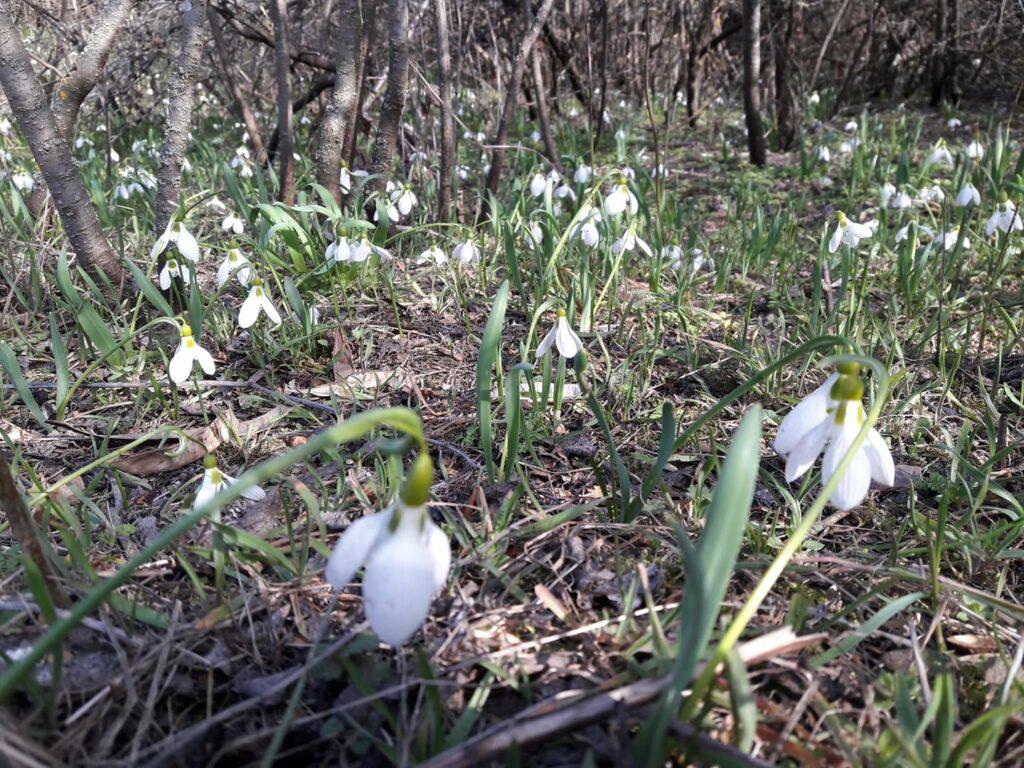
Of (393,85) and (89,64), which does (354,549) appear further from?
(393,85)

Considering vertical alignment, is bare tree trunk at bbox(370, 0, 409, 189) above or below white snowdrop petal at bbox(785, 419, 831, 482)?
above

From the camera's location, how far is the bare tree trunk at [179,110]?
2.64 meters

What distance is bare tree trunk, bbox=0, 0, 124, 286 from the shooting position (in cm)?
233

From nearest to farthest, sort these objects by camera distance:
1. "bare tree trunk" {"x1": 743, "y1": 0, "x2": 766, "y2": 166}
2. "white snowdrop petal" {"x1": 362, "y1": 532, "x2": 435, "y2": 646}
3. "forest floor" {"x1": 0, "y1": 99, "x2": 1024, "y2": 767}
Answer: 1. "white snowdrop petal" {"x1": 362, "y1": 532, "x2": 435, "y2": 646}
2. "forest floor" {"x1": 0, "y1": 99, "x2": 1024, "y2": 767}
3. "bare tree trunk" {"x1": 743, "y1": 0, "x2": 766, "y2": 166}

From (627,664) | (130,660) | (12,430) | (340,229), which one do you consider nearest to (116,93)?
(340,229)

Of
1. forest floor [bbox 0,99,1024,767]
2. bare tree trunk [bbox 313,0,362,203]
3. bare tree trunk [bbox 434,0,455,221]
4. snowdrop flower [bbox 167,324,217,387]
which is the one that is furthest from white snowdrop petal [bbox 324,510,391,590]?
bare tree trunk [bbox 434,0,455,221]

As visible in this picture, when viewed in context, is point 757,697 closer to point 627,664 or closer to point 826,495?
point 627,664

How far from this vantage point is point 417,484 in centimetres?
86

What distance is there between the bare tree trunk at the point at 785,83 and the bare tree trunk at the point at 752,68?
77 centimetres

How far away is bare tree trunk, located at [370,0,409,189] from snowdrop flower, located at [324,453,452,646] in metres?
2.84

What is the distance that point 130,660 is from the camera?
1.18 meters

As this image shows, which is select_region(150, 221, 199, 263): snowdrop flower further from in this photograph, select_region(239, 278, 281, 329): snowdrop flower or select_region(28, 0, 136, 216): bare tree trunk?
select_region(28, 0, 136, 216): bare tree trunk

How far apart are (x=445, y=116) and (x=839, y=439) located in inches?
118

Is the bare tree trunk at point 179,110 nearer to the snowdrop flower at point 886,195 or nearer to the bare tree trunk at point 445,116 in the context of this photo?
the bare tree trunk at point 445,116
